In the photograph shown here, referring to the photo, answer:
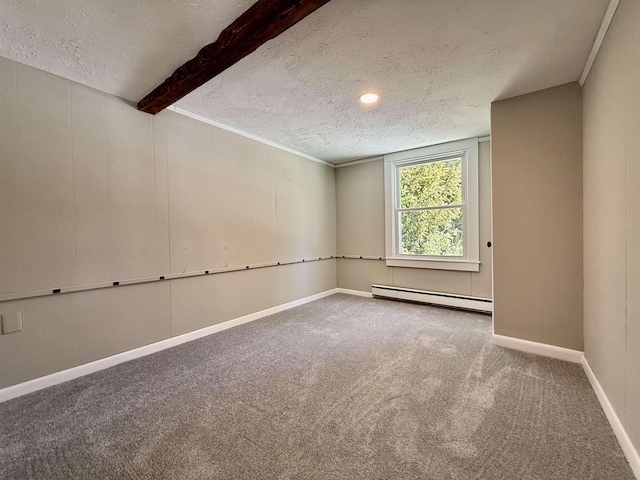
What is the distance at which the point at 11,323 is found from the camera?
1.84 metres

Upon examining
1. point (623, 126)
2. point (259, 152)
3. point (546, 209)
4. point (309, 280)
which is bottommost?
point (309, 280)

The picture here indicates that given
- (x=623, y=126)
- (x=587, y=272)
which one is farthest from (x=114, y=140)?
(x=587, y=272)

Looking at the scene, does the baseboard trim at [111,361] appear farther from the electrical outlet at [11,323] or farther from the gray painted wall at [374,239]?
the gray painted wall at [374,239]

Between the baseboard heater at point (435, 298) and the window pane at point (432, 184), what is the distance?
4.30 ft

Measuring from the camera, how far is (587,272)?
2.06 m

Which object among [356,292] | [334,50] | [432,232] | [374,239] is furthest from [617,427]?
[356,292]

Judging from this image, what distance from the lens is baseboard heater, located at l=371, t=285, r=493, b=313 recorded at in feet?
11.7

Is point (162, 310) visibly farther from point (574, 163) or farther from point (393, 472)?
point (574, 163)

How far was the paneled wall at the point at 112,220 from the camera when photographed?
1876 mm

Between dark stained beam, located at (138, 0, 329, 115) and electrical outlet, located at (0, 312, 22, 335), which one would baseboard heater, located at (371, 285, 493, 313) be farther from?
electrical outlet, located at (0, 312, 22, 335)

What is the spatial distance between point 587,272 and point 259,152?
3487mm

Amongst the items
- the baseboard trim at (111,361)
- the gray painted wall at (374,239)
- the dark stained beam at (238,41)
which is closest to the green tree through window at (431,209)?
the gray painted wall at (374,239)

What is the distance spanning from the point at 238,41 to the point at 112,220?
1.76m

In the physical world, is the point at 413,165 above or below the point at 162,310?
above
